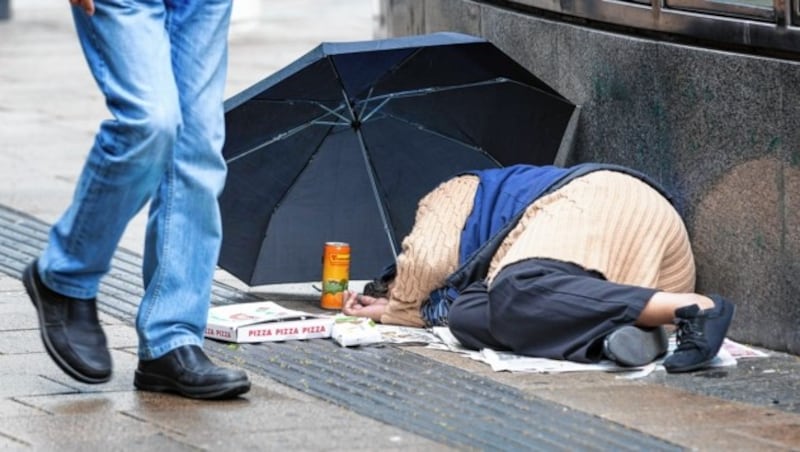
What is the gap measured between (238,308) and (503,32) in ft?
5.42

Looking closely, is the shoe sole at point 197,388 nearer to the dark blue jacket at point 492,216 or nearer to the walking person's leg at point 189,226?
the walking person's leg at point 189,226

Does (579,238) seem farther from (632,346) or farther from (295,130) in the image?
(295,130)

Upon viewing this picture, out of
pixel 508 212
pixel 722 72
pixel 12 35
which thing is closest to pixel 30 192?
pixel 508 212

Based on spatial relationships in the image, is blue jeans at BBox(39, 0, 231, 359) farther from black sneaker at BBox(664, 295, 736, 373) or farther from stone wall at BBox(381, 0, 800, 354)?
stone wall at BBox(381, 0, 800, 354)

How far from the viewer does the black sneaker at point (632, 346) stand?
4.79 meters

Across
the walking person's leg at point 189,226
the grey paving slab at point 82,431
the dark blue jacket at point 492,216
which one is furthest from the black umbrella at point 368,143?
the grey paving slab at point 82,431

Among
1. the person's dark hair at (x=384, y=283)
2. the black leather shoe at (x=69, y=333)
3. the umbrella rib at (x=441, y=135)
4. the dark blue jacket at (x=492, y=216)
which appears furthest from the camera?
the umbrella rib at (x=441, y=135)

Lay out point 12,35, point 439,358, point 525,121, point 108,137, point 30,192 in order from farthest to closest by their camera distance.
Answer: point 12,35, point 30,192, point 525,121, point 439,358, point 108,137

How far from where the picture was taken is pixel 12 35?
16.4 metres

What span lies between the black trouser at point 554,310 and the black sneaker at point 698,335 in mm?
127

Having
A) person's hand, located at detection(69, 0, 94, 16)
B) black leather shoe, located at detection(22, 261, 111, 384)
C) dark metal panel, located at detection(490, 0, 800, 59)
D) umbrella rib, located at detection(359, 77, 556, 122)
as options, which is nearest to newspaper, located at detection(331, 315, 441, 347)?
umbrella rib, located at detection(359, 77, 556, 122)

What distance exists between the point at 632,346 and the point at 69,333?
5.00ft

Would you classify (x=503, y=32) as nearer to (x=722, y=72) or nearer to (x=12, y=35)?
(x=722, y=72)

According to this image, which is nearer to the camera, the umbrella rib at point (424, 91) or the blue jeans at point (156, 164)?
the blue jeans at point (156, 164)
